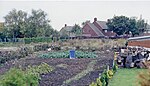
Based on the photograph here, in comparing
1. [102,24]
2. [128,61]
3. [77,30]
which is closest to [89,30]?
[102,24]

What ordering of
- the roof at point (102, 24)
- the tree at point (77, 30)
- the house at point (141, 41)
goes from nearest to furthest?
the house at point (141, 41)
the tree at point (77, 30)
the roof at point (102, 24)

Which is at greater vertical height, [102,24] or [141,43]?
[102,24]

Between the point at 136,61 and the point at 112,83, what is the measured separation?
6711 mm

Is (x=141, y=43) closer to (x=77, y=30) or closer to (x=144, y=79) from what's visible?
(x=144, y=79)

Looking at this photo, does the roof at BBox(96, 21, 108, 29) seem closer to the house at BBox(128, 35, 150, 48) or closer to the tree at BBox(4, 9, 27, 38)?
the tree at BBox(4, 9, 27, 38)

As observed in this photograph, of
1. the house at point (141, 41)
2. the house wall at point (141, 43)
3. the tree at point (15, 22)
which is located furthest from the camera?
the tree at point (15, 22)

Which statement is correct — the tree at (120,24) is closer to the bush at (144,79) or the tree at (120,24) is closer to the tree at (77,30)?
the tree at (77,30)

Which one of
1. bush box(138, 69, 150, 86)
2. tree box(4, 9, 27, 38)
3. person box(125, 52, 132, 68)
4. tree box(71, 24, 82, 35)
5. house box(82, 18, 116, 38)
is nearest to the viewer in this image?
bush box(138, 69, 150, 86)

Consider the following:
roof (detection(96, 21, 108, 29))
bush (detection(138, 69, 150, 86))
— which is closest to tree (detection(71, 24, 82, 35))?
roof (detection(96, 21, 108, 29))

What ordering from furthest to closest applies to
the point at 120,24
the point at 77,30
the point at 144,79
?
1. the point at 77,30
2. the point at 120,24
3. the point at 144,79

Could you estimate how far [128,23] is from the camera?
53.8 meters

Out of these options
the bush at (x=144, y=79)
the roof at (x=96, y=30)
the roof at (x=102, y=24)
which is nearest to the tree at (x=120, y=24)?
the roof at (x=96, y=30)

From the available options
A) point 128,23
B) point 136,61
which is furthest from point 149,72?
point 128,23

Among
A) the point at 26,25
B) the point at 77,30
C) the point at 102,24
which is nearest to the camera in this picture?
the point at 26,25
